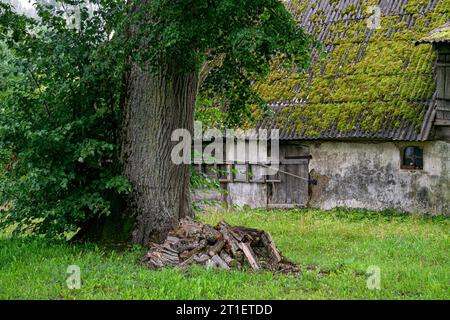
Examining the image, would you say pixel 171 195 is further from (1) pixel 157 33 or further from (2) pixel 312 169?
(2) pixel 312 169

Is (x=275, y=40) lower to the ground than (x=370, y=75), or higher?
lower

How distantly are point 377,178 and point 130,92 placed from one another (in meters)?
9.31

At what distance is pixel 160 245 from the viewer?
30.7ft

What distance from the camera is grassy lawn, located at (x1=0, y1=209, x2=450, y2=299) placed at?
7.32 meters

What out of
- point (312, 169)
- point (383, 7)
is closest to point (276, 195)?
point (312, 169)

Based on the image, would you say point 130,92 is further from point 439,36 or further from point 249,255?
point 439,36

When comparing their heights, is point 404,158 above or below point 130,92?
below

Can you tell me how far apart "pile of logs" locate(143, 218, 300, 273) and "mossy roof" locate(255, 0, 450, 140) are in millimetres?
8128

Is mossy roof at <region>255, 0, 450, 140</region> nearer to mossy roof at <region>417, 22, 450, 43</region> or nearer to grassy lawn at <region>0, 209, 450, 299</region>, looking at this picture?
mossy roof at <region>417, 22, 450, 43</region>

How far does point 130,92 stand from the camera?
402 inches

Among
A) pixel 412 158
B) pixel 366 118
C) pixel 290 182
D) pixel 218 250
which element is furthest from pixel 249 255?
pixel 290 182

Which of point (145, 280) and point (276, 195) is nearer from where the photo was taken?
point (145, 280)

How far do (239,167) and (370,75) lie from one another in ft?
16.3

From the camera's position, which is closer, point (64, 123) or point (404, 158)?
point (64, 123)
